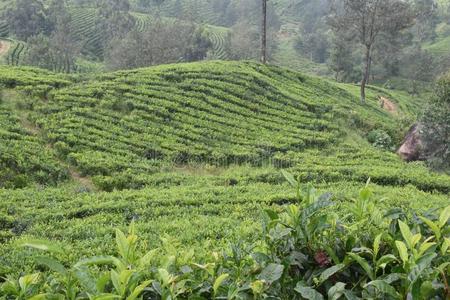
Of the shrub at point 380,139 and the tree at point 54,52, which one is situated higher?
the tree at point 54,52

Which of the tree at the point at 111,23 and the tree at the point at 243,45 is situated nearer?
the tree at the point at 243,45

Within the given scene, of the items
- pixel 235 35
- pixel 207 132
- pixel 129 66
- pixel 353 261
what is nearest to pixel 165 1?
pixel 235 35

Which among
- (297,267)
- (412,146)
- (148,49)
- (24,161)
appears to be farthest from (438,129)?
(148,49)

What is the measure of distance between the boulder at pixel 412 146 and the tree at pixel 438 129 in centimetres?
70

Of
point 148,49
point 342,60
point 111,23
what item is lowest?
point 342,60

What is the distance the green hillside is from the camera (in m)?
8.48

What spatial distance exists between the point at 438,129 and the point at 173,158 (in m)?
8.81

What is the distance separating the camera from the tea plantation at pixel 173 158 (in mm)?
8086

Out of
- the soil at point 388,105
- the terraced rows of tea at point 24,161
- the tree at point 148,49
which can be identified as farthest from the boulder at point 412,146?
the tree at point 148,49

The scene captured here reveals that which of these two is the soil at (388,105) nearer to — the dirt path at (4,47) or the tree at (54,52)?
the tree at (54,52)

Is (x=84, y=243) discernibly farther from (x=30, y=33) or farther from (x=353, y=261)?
(x=30, y=33)

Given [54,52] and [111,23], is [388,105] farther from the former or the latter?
[111,23]

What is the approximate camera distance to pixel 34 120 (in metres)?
14.1

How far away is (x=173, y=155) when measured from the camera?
13438 millimetres
